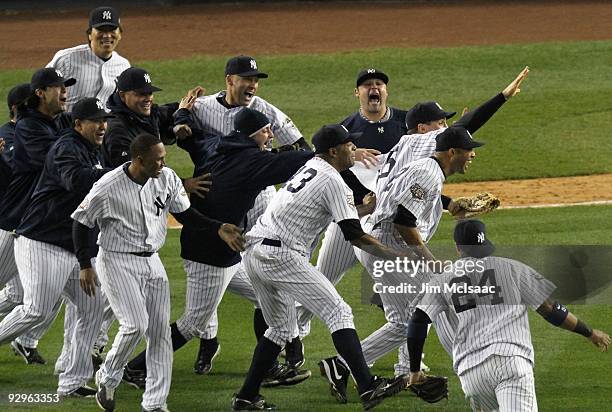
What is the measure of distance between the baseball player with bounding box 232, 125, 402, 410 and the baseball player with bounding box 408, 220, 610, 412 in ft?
2.65

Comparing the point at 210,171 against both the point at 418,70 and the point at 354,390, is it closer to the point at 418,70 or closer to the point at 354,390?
the point at 354,390

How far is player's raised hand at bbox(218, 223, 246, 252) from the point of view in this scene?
7.91 m

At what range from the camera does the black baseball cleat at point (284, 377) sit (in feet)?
28.0

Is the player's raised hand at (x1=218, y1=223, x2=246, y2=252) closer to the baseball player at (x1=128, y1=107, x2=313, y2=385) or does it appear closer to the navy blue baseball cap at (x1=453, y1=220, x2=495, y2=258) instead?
the baseball player at (x1=128, y1=107, x2=313, y2=385)

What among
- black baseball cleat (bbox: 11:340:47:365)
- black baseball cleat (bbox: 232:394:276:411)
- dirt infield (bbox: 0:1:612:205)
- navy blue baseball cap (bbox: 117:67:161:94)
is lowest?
dirt infield (bbox: 0:1:612:205)

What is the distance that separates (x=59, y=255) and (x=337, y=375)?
1.92 meters

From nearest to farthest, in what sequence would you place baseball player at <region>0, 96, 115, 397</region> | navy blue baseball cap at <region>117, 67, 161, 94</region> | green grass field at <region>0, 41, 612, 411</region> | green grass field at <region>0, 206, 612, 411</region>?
green grass field at <region>0, 206, 612, 411</region> → baseball player at <region>0, 96, 115, 397</region> → green grass field at <region>0, 41, 612, 411</region> → navy blue baseball cap at <region>117, 67, 161, 94</region>

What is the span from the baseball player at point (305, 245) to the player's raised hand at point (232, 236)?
0.25 ft

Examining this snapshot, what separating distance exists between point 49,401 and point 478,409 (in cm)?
266

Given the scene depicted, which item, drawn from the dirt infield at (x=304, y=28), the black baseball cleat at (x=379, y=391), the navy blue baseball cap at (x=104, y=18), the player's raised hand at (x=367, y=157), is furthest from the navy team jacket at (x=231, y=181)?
the dirt infield at (x=304, y=28)

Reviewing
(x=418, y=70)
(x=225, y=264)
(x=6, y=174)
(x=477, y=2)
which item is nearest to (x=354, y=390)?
(x=225, y=264)

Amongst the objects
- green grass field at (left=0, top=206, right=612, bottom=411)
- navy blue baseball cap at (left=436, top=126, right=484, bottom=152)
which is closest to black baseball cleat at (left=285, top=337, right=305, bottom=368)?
green grass field at (left=0, top=206, right=612, bottom=411)

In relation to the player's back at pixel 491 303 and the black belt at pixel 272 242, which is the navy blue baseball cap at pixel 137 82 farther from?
the player's back at pixel 491 303

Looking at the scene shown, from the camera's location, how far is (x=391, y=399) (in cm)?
813
